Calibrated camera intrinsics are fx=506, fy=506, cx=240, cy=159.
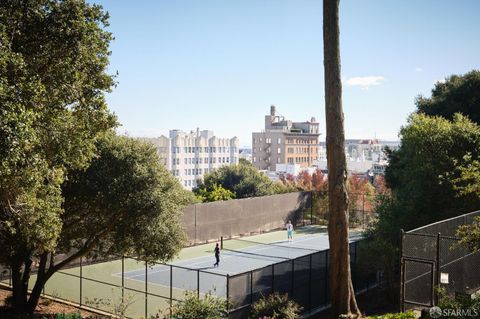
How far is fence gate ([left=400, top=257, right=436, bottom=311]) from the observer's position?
49.5 feet

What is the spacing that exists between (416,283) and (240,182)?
35.0 meters

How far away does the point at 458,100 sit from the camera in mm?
32062

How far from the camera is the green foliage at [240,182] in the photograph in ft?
165

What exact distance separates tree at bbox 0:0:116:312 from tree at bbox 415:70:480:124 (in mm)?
23956

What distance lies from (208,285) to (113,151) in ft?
30.5

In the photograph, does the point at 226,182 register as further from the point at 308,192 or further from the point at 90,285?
the point at 90,285

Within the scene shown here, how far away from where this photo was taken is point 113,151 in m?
17.9

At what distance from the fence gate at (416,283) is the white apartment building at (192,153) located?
10874 cm

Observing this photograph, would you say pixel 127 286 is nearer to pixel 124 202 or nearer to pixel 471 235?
pixel 124 202

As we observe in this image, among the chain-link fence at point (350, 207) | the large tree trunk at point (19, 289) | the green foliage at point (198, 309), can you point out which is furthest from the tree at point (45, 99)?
the chain-link fence at point (350, 207)

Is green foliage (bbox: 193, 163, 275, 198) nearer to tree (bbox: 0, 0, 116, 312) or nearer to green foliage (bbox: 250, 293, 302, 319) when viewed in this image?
green foliage (bbox: 250, 293, 302, 319)

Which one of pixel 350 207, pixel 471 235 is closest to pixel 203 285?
pixel 471 235
